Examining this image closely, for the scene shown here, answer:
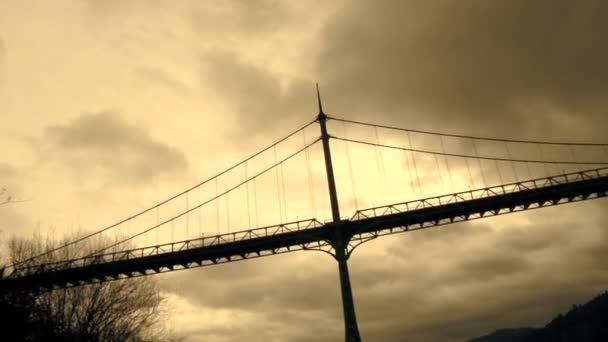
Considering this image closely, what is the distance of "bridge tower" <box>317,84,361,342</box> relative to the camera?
128 feet

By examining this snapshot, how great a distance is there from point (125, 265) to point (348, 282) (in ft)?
76.5

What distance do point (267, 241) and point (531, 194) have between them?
25.9 m

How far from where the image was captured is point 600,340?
614ft

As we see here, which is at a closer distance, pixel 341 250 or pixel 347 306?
pixel 347 306

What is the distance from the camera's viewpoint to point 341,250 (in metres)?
42.4

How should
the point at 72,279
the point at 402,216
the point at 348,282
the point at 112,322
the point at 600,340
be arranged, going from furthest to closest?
the point at 600,340 → the point at 402,216 → the point at 348,282 → the point at 72,279 → the point at 112,322

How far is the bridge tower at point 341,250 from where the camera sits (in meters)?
39.1

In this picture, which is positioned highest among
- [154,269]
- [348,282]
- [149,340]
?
[154,269]

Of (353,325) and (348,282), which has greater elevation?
(348,282)

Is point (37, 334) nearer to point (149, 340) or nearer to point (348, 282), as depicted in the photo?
point (149, 340)

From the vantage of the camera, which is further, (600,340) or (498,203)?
(600,340)

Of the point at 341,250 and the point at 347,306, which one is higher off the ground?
the point at 341,250

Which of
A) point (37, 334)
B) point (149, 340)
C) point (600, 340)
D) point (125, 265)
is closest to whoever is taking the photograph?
point (37, 334)

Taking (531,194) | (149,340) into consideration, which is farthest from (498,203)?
(149,340)
